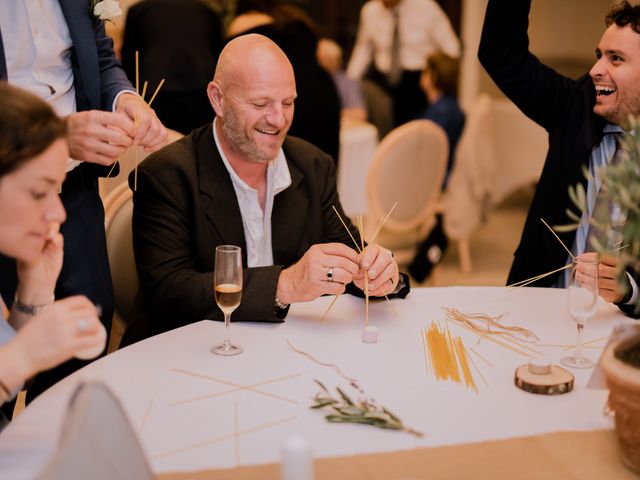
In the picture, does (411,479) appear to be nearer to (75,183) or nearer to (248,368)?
(248,368)

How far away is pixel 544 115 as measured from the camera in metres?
2.82

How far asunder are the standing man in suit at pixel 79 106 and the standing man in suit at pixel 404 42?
179 inches

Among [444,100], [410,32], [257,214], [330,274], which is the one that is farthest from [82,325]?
[410,32]

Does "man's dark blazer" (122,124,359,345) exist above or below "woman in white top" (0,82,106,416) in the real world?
below

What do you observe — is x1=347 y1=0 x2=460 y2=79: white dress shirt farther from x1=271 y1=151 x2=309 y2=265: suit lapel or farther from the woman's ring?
the woman's ring

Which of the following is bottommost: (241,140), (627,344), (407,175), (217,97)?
(407,175)

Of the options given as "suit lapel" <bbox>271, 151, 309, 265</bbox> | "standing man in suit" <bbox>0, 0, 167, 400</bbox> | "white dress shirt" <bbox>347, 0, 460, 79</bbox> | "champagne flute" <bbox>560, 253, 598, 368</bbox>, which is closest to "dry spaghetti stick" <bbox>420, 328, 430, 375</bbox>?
"champagne flute" <bbox>560, 253, 598, 368</bbox>

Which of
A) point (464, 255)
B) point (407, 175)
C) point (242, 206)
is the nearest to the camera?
point (242, 206)

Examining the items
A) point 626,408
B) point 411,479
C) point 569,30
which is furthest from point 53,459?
point 569,30

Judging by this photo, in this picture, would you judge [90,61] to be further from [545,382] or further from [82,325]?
[545,382]

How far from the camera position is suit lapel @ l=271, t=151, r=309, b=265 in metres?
2.57

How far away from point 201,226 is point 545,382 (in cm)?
112

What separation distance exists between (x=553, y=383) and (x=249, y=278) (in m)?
0.82

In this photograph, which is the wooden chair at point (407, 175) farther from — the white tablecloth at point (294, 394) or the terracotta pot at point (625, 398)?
the terracotta pot at point (625, 398)
